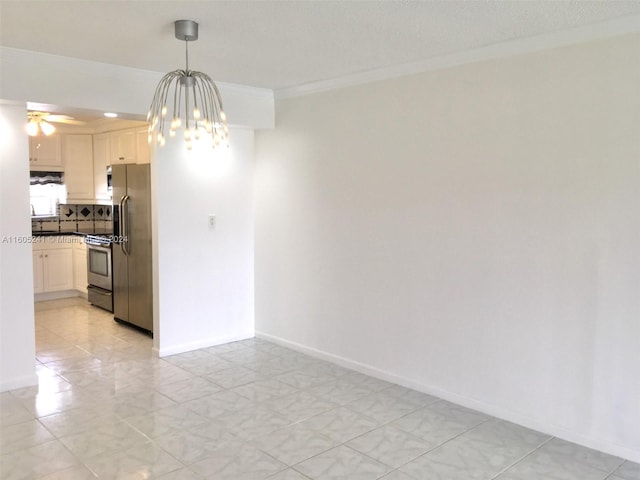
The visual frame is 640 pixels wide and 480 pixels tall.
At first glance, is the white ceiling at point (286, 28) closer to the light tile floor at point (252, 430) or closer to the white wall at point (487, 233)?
the white wall at point (487, 233)

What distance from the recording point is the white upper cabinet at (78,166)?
6926mm

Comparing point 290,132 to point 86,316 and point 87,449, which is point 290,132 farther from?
point 86,316

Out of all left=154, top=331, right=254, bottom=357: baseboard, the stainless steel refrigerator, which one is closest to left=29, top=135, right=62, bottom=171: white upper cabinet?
the stainless steel refrigerator

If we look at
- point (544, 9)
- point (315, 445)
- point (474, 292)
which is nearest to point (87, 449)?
point (315, 445)

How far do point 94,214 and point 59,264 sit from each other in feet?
3.29

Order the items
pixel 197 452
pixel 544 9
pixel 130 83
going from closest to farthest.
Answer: pixel 544 9
pixel 197 452
pixel 130 83

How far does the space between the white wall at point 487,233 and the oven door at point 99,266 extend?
244cm

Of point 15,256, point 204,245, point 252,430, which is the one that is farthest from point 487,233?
point 15,256

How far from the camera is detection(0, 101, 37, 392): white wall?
378 cm

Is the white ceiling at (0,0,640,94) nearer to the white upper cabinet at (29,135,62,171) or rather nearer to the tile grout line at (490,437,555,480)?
the tile grout line at (490,437,555,480)

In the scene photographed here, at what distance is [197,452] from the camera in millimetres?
2967

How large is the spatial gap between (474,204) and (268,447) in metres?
1.98

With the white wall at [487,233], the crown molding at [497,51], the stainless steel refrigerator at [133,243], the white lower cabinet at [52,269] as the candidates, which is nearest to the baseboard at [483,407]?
the white wall at [487,233]

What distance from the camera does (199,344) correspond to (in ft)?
16.2
